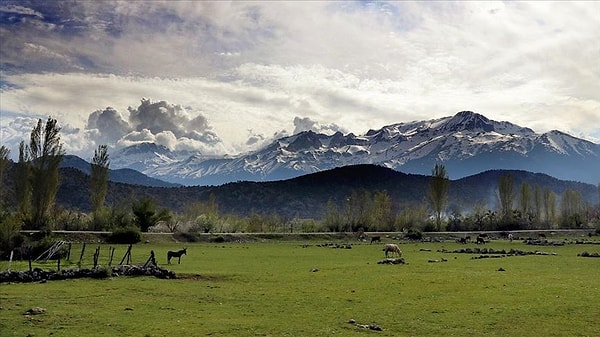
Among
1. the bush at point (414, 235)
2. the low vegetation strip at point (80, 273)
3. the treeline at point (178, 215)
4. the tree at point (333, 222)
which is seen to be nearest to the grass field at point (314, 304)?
the low vegetation strip at point (80, 273)

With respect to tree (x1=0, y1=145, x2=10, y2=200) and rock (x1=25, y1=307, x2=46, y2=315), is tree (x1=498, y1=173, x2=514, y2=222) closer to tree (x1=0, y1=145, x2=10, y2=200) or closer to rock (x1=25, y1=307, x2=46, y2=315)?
tree (x1=0, y1=145, x2=10, y2=200)

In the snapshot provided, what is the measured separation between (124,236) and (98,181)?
20.2 m

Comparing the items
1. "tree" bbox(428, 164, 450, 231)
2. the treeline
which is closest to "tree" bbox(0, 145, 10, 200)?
the treeline

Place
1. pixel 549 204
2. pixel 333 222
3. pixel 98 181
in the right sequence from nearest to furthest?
pixel 98 181 < pixel 333 222 < pixel 549 204

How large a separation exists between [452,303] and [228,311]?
12.2 metres

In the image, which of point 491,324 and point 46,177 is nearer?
point 491,324

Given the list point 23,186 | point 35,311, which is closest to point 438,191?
point 23,186

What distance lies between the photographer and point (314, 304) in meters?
28.0

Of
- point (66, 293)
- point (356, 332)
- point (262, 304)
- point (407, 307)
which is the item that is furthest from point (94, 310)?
point (407, 307)

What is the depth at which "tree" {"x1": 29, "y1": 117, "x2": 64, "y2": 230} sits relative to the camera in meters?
85.8

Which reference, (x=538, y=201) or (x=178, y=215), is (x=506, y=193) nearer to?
(x=538, y=201)

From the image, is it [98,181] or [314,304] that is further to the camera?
[98,181]

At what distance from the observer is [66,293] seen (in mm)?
30422

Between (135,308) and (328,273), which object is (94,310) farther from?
(328,273)
